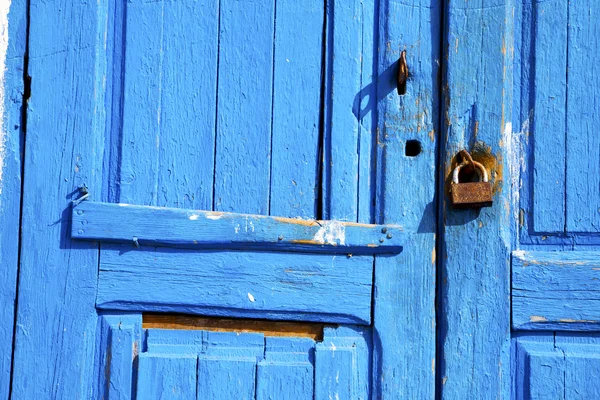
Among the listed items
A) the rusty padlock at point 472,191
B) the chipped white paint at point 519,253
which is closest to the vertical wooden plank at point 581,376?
the chipped white paint at point 519,253

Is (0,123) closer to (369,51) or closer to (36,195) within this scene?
(36,195)

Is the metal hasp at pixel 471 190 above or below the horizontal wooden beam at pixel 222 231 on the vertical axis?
above

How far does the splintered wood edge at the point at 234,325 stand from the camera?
1646 millimetres

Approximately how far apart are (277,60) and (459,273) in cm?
64

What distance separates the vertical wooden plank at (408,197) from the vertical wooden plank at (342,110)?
0.06 metres

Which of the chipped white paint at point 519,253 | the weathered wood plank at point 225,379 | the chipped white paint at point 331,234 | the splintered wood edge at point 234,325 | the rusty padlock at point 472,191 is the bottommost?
the weathered wood plank at point 225,379

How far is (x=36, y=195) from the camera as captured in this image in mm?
1627

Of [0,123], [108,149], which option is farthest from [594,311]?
[0,123]

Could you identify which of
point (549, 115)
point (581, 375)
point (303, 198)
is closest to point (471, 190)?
point (549, 115)

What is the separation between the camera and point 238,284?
64.4 inches

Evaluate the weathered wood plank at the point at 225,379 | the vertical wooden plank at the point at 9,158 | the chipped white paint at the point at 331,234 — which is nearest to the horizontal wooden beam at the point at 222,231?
the chipped white paint at the point at 331,234

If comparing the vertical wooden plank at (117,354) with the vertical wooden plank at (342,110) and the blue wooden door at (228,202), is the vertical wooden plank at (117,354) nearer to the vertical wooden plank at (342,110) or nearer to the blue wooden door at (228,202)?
the blue wooden door at (228,202)

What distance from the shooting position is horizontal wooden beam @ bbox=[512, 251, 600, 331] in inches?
64.7

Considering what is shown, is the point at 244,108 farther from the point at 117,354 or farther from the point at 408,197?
the point at 117,354
